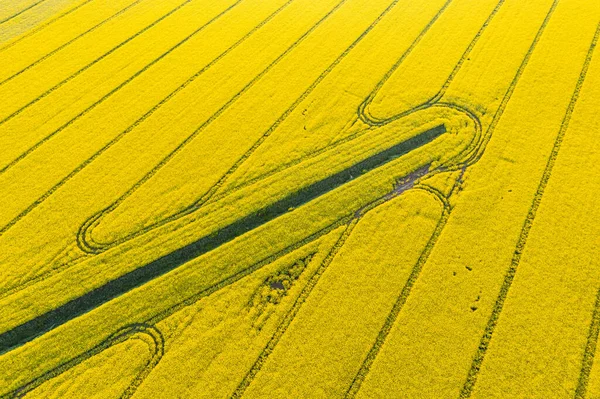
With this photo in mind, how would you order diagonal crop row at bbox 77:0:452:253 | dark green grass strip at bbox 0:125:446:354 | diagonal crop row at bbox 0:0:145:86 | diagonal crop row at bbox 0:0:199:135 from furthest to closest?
1. diagonal crop row at bbox 0:0:145:86
2. diagonal crop row at bbox 0:0:199:135
3. diagonal crop row at bbox 77:0:452:253
4. dark green grass strip at bbox 0:125:446:354

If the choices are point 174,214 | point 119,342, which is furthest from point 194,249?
point 119,342

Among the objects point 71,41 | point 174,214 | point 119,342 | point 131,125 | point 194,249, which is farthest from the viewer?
point 71,41

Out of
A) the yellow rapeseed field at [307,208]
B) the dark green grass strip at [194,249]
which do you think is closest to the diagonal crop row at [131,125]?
the yellow rapeseed field at [307,208]

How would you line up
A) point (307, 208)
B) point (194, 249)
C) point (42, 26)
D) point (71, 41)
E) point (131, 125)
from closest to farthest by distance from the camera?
1. point (194, 249)
2. point (307, 208)
3. point (131, 125)
4. point (71, 41)
5. point (42, 26)

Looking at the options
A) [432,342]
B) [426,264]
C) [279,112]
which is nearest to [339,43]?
[279,112]

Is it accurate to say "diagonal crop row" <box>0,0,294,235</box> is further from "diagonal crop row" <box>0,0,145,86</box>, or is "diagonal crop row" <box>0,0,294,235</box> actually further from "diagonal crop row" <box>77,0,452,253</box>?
"diagonal crop row" <box>0,0,145,86</box>

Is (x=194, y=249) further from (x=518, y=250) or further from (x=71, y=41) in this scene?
(x=71, y=41)

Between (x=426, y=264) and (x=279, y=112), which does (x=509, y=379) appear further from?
(x=279, y=112)

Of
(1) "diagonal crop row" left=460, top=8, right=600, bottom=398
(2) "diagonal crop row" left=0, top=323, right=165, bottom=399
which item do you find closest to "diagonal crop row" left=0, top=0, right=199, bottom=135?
(2) "diagonal crop row" left=0, top=323, right=165, bottom=399
